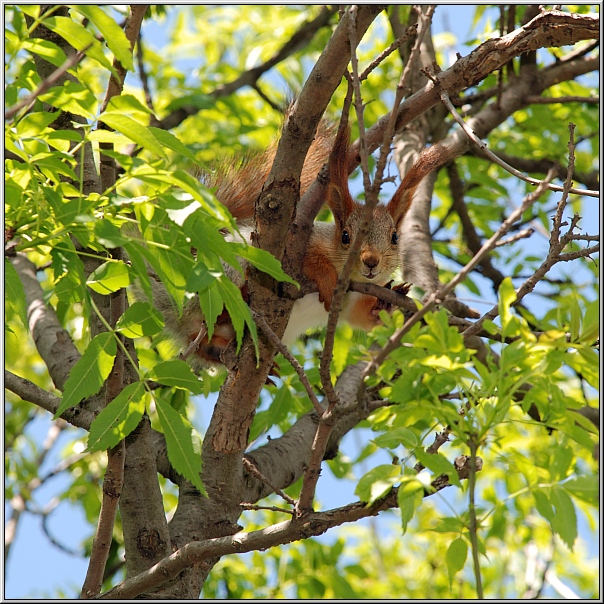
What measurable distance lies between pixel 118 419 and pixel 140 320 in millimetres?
203

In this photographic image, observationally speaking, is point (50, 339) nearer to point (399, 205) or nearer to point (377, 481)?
point (399, 205)

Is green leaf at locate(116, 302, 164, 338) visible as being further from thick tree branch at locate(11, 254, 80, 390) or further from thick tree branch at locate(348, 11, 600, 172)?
thick tree branch at locate(11, 254, 80, 390)

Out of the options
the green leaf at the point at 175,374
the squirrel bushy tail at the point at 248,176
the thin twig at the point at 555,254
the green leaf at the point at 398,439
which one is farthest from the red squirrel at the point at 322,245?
the green leaf at the point at 398,439

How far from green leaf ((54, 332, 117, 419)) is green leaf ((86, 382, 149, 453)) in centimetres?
5

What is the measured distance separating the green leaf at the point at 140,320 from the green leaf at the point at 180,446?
17 centimetres

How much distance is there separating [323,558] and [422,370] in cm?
219

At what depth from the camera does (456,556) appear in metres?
1.27

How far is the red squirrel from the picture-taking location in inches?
104

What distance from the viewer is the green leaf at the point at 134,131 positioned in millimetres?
1188

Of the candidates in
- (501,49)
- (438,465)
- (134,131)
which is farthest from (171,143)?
(501,49)

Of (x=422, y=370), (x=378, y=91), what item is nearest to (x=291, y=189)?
(x=422, y=370)

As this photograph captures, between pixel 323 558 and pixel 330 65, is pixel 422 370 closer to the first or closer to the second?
pixel 330 65

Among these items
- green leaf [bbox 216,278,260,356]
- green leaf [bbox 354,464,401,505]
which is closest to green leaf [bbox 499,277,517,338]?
green leaf [bbox 354,464,401,505]

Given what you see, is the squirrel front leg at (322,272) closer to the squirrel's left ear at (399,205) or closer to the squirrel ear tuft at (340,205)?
the squirrel ear tuft at (340,205)
